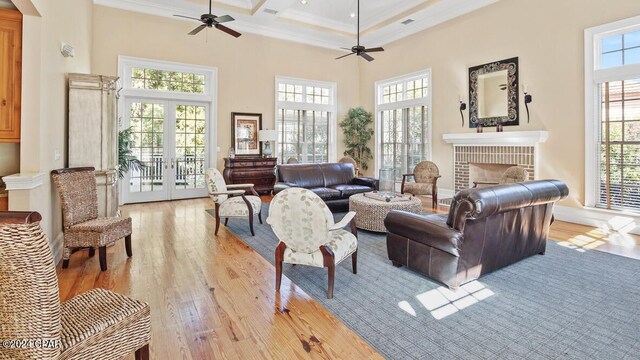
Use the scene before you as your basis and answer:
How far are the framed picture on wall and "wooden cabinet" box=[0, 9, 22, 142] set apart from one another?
16.3 feet

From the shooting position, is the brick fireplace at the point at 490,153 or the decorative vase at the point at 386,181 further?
the brick fireplace at the point at 490,153

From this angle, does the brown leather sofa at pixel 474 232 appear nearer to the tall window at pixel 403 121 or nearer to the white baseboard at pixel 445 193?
the white baseboard at pixel 445 193

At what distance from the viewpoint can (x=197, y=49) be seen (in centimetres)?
779

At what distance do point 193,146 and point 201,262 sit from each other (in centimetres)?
488

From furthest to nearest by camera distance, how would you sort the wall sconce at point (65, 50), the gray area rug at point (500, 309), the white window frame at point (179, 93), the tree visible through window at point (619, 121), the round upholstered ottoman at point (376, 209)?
the white window frame at point (179, 93)
the tree visible through window at point (619, 121)
the round upholstered ottoman at point (376, 209)
the wall sconce at point (65, 50)
the gray area rug at point (500, 309)

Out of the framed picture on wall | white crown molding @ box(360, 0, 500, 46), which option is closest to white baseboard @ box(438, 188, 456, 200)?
white crown molding @ box(360, 0, 500, 46)

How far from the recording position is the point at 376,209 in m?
4.64

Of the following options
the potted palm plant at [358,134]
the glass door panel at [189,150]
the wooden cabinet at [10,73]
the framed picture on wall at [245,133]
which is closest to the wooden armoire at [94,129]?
the wooden cabinet at [10,73]

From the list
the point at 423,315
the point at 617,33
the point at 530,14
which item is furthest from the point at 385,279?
the point at 530,14

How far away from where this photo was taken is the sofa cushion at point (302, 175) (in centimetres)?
618

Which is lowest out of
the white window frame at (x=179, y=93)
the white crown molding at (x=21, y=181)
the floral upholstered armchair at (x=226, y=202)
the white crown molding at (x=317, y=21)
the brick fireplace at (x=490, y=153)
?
the floral upholstered armchair at (x=226, y=202)

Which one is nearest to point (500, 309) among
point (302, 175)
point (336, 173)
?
point (302, 175)

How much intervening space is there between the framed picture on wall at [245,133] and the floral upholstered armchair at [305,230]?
5.76 m

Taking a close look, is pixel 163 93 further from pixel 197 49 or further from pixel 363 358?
pixel 363 358
